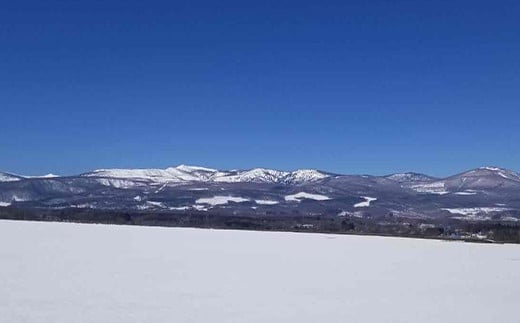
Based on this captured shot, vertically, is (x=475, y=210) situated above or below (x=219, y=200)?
below

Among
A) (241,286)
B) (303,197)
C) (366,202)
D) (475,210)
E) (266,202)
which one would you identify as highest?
(303,197)

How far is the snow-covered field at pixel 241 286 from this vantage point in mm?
12664

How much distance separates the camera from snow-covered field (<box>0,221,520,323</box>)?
12664mm

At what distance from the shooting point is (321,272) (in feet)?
67.0

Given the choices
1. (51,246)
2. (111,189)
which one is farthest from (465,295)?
(111,189)

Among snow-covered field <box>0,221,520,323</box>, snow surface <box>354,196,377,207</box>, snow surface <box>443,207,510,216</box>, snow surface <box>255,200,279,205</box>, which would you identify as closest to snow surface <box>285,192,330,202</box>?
snow surface <box>255,200,279,205</box>

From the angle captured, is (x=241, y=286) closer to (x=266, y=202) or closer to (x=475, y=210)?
(x=475, y=210)

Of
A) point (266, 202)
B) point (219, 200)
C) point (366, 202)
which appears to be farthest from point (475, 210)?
point (219, 200)

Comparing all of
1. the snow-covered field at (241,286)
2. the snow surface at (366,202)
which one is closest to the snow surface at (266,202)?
the snow surface at (366,202)

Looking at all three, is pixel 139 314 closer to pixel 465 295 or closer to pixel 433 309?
pixel 433 309

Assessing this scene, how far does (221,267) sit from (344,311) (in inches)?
315

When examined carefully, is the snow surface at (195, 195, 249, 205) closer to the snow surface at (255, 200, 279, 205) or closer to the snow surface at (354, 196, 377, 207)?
the snow surface at (255, 200, 279, 205)

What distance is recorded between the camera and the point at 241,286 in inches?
655

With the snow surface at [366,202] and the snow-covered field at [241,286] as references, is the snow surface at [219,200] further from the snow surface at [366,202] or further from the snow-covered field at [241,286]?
the snow-covered field at [241,286]
